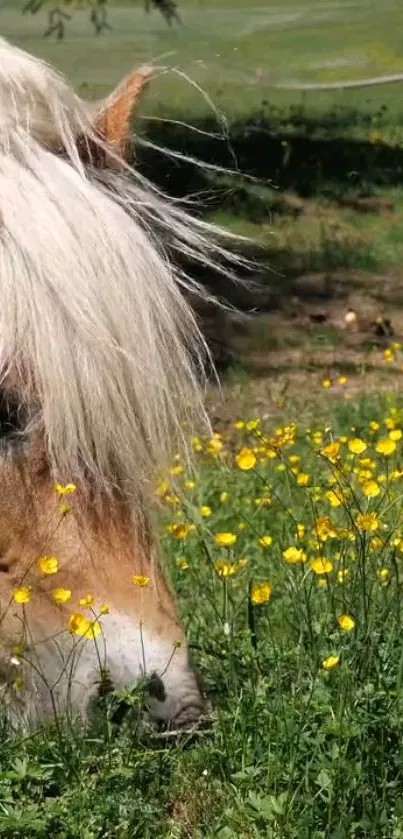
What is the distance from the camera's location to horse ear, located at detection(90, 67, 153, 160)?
3098 mm

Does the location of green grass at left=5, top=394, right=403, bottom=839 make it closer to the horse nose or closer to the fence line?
the horse nose

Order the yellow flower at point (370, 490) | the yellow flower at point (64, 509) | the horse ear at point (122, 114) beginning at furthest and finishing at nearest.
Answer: the horse ear at point (122, 114), the yellow flower at point (370, 490), the yellow flower at point (64, 509)

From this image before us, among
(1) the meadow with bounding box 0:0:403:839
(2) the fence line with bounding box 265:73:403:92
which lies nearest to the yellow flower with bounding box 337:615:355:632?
(1) the meadow with bounding box 0:0:403:839

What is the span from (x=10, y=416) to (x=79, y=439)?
0.14m

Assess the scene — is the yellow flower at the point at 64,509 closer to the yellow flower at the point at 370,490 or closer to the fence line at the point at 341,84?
the yellow flower at the point at 370,490

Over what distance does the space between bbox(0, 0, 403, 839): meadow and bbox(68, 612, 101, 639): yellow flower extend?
14 centimetres

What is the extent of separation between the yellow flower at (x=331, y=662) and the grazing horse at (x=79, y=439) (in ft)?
0.82

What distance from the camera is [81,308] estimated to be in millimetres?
2602

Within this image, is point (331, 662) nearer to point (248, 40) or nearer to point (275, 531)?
point (275, 531)

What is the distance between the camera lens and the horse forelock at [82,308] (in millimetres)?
2557

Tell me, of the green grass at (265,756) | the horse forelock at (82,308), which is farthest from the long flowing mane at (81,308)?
the green grass at (265,756)

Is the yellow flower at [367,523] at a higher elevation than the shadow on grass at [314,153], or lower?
lower

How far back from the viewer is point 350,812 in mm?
2377

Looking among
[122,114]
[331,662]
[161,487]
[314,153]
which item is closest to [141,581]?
[331,662]
